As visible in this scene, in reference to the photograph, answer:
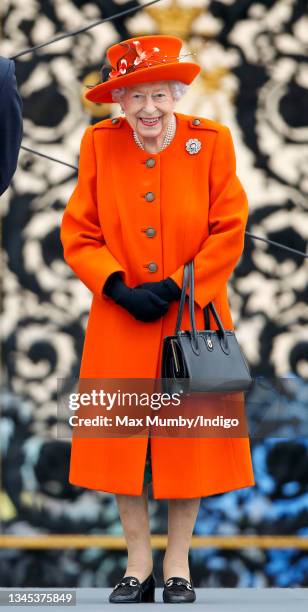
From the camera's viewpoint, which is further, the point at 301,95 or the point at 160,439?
the point at 301,95

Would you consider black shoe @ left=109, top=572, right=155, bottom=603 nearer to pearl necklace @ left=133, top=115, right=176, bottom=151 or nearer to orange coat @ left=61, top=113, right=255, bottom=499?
orange coat @ left=61, top=113, right=255, bottom=499

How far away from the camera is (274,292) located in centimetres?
582

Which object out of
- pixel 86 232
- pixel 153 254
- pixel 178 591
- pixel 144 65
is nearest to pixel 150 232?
pixel 153 254

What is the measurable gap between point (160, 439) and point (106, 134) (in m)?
0.87

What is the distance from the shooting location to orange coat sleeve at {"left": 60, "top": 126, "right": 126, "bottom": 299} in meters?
4.52

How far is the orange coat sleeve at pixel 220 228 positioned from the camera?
4.49 metres

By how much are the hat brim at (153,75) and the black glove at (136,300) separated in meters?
0.51

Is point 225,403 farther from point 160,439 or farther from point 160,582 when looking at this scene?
point 160,582

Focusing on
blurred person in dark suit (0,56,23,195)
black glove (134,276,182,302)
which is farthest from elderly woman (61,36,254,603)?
blurred person in dark suit (0,56,23,195)

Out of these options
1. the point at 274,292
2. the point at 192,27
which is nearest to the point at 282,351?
the point at 274,292

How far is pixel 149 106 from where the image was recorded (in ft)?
14.7

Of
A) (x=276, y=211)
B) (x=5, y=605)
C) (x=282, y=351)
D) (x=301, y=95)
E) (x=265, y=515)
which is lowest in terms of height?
(x=5, y=605)

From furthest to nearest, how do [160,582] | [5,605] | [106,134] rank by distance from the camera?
[160,582] < [106,134] < [5,605]

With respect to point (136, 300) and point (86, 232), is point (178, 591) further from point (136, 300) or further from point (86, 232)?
point (86, 232)
